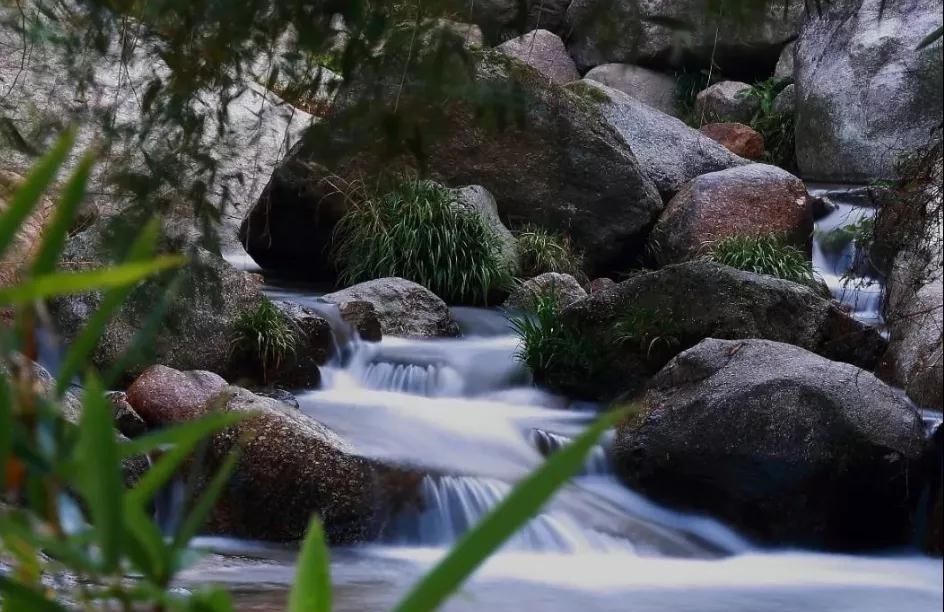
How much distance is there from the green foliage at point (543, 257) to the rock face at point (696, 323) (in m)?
2.48

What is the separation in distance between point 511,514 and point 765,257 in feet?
34.0

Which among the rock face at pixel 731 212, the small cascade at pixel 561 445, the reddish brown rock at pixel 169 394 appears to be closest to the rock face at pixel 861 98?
the rock face at pixel 731 212

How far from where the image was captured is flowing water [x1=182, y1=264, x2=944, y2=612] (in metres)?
5.51

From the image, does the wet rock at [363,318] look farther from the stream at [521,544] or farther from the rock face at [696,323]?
the rock face at [696,323]

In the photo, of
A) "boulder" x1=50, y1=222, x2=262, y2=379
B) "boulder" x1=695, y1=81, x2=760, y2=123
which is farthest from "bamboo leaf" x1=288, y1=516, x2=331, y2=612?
"boulder" x1=695, y1=81, x2=760, y2=123

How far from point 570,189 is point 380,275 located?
2.13 m

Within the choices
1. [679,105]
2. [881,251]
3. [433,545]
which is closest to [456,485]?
[433,545]

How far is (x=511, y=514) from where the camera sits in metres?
0.54

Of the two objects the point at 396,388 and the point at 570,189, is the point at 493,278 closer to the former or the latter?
the point at 570,189

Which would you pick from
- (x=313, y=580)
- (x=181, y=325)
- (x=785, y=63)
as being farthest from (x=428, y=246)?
(x=313, y=580)

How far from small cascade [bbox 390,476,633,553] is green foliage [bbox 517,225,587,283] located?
441 centimetres

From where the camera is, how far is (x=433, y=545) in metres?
6.18

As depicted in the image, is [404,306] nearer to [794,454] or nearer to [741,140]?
[794,454]

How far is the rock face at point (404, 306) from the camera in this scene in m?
9.02
